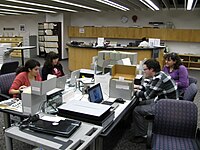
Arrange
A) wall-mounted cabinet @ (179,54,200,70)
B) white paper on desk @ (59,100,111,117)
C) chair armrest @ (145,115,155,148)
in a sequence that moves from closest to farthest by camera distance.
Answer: white paper on desk @ (59,100,111,117), chair armrest @ (145,115,155,148), wall-mounted cabinet @ (179,54,200,70)

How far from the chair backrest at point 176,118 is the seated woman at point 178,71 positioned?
1.32 m

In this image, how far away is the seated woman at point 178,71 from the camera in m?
3.57

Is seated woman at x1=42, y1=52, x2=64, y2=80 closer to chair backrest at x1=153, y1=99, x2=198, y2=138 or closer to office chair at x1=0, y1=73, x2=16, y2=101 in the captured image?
office chair at x1=0, y1=73, x2=16, y2=101

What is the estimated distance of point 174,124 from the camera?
A: 2320mm

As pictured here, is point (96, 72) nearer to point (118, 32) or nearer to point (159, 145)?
point (159, 145)

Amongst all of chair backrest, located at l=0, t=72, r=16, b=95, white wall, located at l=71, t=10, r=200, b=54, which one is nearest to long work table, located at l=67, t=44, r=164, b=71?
white wall, located at l=71, t=10, r=200, b=54

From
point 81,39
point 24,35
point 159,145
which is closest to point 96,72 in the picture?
point 159,145

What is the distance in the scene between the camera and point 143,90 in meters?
2.97

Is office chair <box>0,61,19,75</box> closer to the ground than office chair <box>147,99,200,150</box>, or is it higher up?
higher up

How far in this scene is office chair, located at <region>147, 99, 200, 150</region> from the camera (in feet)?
7.35

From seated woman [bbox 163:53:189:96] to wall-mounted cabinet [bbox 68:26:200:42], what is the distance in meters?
4.87

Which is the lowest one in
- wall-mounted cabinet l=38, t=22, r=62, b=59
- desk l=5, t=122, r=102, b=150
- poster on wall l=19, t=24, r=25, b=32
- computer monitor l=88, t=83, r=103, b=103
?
desk l=5, t=122, r=102, b=150

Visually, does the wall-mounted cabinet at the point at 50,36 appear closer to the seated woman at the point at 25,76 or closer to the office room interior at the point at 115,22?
the office room interior at the point at 115,22

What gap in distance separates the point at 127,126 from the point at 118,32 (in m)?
6.45
